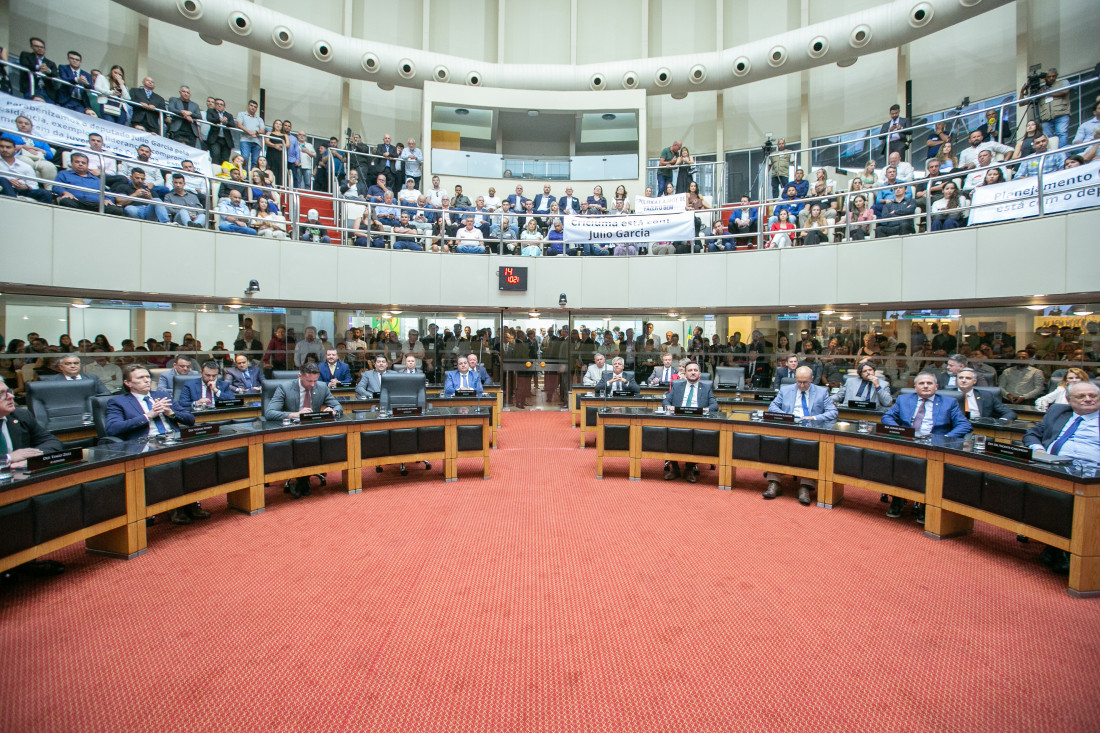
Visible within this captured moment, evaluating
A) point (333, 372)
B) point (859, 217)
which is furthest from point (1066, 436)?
point (333, 372)

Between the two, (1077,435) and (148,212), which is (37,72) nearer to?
(148,212)

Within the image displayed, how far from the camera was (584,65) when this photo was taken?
612 inches

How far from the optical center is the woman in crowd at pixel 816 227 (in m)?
10.2

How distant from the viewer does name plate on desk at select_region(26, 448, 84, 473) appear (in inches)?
151

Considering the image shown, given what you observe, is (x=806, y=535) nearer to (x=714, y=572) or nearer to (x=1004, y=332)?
(x=714, y=572)

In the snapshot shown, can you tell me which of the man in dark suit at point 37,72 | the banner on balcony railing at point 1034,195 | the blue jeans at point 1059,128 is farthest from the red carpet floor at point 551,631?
the man in dark suit at point 37,72

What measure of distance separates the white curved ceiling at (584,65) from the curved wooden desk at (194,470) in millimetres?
11363

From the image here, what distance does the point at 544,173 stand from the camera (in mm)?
16516

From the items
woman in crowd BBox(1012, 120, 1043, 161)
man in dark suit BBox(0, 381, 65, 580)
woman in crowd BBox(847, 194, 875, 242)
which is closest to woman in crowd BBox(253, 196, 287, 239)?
man in dark suit BBox(0, 381, 65, 580)

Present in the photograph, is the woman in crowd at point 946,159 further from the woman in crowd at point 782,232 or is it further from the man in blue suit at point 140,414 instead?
the man in blue suit at point 140,414

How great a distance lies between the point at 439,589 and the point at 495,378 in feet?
31.7

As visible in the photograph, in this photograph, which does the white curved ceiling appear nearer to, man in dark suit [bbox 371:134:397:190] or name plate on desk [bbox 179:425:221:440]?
man in dark suit [bbox 371:134:397:190]

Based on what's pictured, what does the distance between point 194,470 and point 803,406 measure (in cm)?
690

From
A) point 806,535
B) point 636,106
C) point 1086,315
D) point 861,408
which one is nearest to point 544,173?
point 636,106
